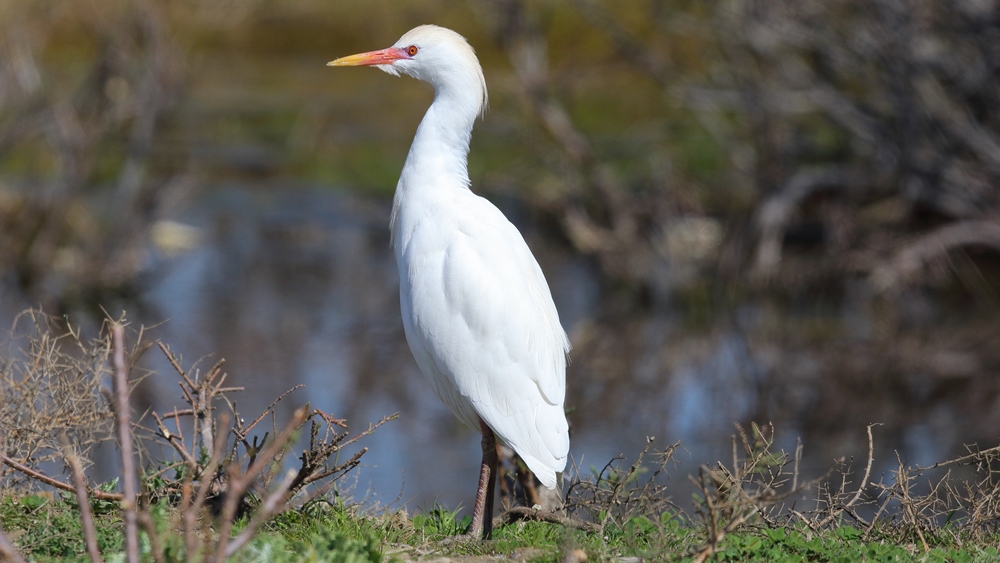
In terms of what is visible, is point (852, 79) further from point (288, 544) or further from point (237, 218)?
point (288, 544)

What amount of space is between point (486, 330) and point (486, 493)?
1.92 feet

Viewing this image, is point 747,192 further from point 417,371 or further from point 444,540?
point 444,540

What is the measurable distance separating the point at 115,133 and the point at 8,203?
125cm

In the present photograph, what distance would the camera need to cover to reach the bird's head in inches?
166

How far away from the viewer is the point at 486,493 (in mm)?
3920

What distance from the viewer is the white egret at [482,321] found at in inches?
155

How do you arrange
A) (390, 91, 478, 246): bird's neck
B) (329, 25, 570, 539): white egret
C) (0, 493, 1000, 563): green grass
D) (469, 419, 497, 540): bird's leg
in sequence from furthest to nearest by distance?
(390, 91, 478, 246): bird's neck, (329, 25, 570, 539): white egret, (469, 419, 497, 540): bird's leg, (0, 493, 1000, 563): green grass

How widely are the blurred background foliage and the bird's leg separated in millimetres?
4380

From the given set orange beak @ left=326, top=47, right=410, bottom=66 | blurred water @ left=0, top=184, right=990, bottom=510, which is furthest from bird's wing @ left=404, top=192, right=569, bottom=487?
blurred water @ left=0, top=184, right=990, bottom=510

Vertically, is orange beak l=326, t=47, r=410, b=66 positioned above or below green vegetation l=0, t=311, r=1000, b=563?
above

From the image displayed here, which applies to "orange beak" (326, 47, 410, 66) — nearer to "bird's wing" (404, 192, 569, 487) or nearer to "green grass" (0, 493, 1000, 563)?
"bird's wing" (404, 192, 569, 487)

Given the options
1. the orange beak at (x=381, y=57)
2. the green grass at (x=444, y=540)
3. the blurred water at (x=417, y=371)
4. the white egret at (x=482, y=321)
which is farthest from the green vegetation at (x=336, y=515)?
the blurred water at (x=417, y=371)

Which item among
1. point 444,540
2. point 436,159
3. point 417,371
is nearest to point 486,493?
point 444,540

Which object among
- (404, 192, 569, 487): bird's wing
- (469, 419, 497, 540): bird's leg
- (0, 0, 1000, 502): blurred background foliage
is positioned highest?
(404, 192, 569, 487): bird's wing
